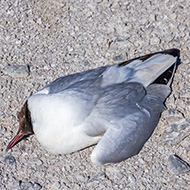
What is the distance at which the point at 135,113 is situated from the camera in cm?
396

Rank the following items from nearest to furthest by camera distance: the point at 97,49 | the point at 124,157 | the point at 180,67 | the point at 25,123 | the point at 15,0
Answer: the point at 124,157, the point at 25,123, the point at 180,67, the point at 97,49, the point at 15,0

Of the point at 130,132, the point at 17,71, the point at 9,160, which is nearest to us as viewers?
the point at 130,132

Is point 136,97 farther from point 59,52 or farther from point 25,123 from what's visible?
point 59,52

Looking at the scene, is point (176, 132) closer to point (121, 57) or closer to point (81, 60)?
point (121, 57)

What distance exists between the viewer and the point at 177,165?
3926 millimetres

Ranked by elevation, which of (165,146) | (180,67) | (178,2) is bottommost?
(165,146)

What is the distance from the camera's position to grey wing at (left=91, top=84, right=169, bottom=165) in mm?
3801

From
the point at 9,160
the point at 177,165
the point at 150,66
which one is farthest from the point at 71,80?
the point at 177,165

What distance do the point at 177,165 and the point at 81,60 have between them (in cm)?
183

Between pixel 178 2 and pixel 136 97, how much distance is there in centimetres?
205

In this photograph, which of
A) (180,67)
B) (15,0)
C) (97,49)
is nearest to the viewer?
(180,67)

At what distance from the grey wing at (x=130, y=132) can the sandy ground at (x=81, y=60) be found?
0.57 feet

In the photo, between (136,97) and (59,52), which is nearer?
(136,97)

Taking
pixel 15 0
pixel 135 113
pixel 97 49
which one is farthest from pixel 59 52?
pixel 135 113
